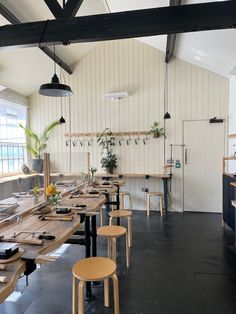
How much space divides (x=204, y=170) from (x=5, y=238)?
178 inches

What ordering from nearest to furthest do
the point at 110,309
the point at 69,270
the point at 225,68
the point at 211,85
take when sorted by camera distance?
the point at 110,309
the point at 69,270
the point at 225,68
the point at 211,85

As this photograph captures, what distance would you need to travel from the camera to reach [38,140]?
579cm

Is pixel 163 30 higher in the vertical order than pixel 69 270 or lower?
higher

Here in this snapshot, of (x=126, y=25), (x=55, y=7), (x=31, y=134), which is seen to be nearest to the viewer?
(x=126, y=25)

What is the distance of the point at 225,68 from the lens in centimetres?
448

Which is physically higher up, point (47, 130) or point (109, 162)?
point (47, 130)

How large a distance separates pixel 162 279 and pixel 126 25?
2728 millimetres

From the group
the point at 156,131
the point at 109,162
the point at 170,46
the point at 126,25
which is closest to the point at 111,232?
the point at 126,25

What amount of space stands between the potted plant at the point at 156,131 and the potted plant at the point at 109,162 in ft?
3.35

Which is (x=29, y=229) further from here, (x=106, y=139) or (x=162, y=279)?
(x=106, y=139)

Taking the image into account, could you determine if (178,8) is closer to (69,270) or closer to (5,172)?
(69,270)

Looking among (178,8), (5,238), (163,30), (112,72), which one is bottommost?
(5,238)

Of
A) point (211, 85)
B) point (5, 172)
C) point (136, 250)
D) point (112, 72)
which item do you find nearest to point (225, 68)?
point (211, 85)

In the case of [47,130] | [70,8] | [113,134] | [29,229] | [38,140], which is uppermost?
[70,8]
